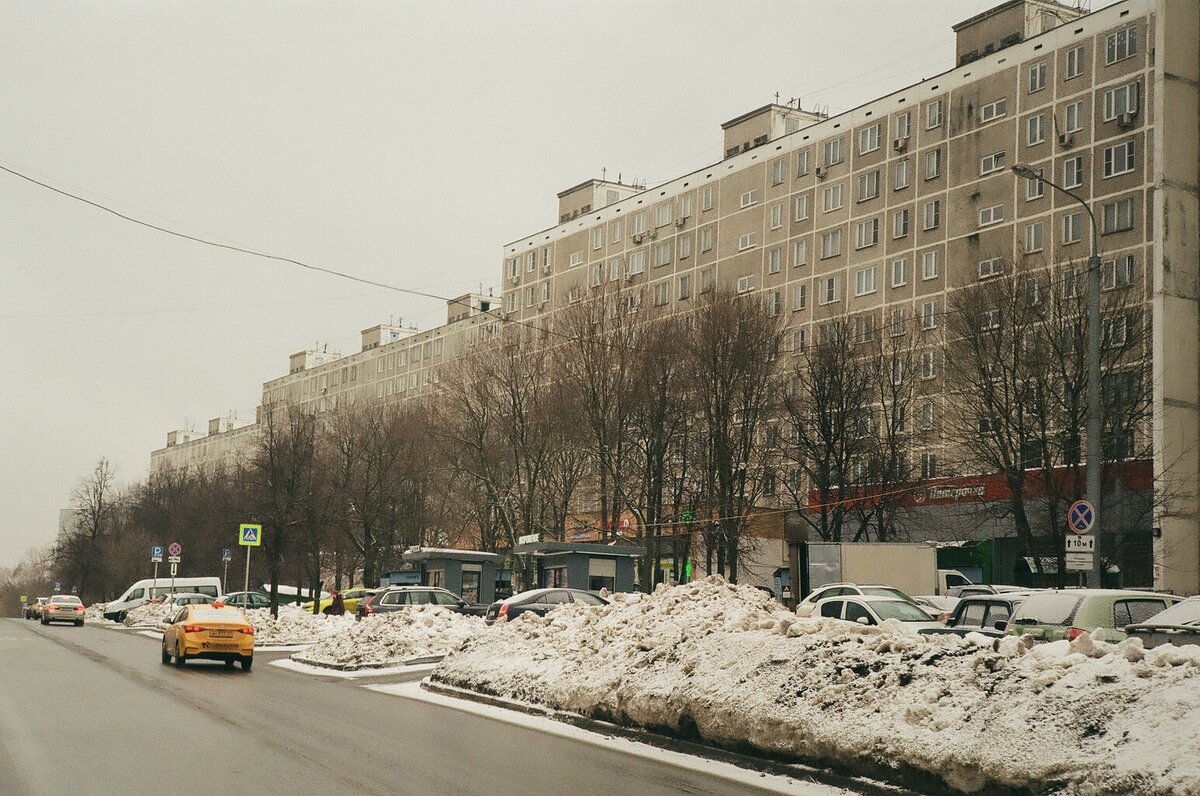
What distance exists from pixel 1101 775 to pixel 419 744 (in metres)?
7.20

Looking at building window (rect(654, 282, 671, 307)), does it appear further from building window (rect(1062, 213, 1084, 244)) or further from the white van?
the white van

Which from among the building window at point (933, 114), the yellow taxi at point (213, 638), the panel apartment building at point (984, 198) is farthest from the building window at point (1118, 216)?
the yellow taxi at point (213, 638)

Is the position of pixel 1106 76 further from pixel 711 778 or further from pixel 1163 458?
pixel 711 778

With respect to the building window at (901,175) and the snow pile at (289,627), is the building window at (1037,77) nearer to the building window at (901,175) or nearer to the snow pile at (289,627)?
the building window at (901,175)

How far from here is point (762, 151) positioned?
75375 millimetres

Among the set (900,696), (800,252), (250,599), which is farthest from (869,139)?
(900,696)

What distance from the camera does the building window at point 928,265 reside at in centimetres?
6281

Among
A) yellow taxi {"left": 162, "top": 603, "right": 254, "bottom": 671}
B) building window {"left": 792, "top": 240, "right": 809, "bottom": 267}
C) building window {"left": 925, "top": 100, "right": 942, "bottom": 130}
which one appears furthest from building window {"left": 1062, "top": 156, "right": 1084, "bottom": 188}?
yellow taxi {"left": 162, "top": 603, "right": 254, "bottom": 671}

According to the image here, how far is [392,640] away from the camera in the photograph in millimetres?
28469

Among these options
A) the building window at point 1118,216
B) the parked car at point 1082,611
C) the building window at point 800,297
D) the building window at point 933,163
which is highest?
the building window at point 933,163

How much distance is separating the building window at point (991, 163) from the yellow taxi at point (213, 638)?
4465 centimetres

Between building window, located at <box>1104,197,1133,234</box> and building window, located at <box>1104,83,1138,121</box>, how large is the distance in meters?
3.88

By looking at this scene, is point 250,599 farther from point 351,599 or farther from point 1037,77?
point 1037,77

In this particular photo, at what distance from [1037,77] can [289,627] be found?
134 ft
